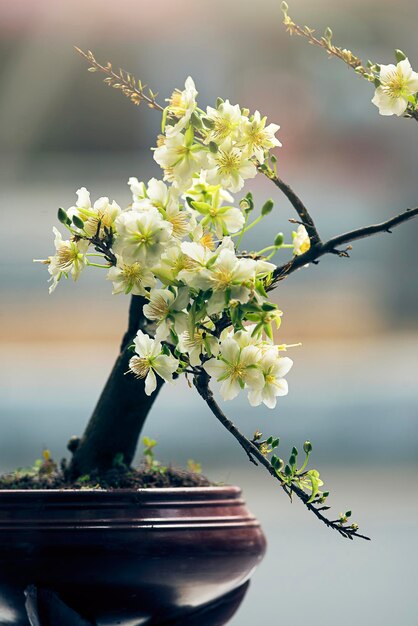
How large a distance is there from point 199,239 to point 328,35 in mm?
200

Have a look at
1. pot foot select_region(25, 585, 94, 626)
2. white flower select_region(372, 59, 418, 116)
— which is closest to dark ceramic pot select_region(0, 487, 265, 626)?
pot foot select_region(25, 585, 94, 626)

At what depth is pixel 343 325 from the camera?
16.5 feet

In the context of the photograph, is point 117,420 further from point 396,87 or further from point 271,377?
point 396,87

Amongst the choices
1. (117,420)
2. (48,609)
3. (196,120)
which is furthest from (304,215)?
(48,609)

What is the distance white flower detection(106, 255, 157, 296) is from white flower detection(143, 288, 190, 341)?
18mm

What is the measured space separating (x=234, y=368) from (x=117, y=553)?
17cm

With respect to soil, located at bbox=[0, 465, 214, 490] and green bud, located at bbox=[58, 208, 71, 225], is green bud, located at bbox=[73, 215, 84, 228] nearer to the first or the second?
green bud, located at bbox=[58, 208, 71, 225]

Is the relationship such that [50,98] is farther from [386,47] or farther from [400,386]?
[400,386]

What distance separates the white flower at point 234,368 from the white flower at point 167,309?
0.03 metres

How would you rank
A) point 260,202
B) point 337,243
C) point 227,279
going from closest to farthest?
point 227,279 → point 337,243 → point 260,202

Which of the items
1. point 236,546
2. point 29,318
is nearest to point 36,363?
point 29,318

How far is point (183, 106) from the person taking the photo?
0.80m

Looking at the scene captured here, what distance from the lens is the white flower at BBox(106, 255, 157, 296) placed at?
0.77 metres

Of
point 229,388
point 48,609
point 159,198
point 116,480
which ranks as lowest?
point 48,609
